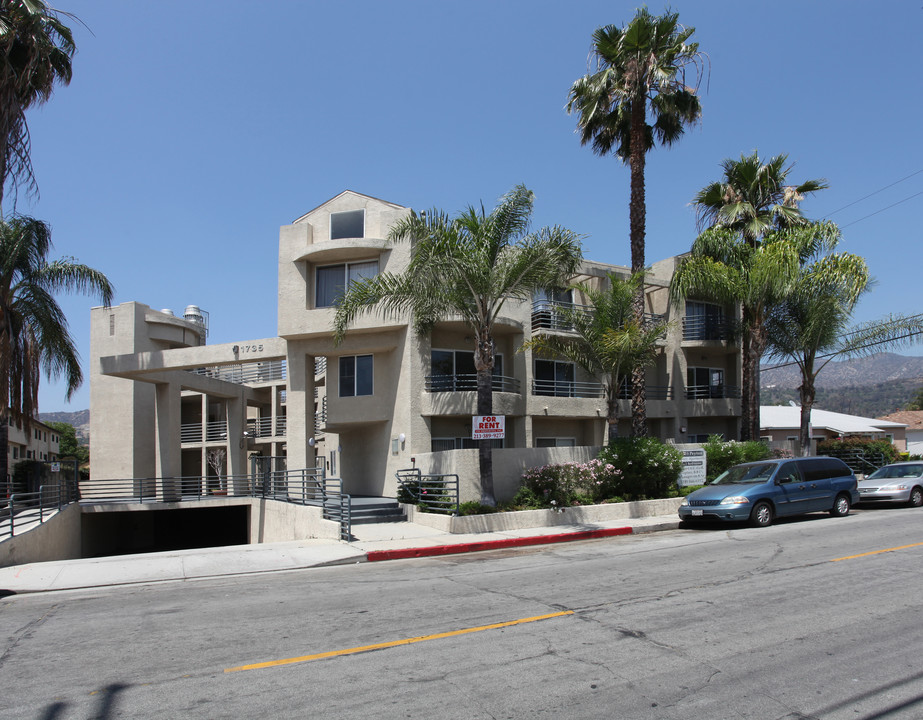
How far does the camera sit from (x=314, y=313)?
23.3 meters

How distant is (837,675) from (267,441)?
41.4 meters

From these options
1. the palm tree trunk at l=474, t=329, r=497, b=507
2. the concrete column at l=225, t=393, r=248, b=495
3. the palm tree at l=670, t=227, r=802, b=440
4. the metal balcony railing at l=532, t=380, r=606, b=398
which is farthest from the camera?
the concrete column at l=225, t=393, r=248, b=495

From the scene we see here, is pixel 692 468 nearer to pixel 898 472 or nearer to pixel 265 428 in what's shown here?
pixel 898 472

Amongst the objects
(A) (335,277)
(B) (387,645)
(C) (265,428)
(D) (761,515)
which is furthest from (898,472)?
(C) (265,428)

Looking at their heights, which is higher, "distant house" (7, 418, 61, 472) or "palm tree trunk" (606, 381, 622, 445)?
"palm tree trunk" (606, 381, 622, 445)

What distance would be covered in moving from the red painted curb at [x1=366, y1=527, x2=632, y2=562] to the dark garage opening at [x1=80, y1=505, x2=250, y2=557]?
1588 cm

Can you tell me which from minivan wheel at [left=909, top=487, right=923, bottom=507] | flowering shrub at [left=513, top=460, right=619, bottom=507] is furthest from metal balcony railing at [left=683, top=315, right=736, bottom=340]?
flowering shrub at [left=513, top=460, right=619, bottom=507]

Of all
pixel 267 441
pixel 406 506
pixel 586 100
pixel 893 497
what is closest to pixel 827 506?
pixel 893 497

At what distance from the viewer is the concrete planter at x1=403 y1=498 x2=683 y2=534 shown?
55.2ft

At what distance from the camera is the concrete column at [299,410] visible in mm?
23844

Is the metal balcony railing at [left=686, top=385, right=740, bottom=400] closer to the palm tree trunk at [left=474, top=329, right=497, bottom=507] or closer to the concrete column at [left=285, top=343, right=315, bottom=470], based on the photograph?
the palm tree trunk at [left=474, top=329, right=497, bottom=507]

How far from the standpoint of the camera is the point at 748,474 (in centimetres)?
1736

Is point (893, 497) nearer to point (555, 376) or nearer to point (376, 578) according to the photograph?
point (555, 376)

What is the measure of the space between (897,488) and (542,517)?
34.4 feet
